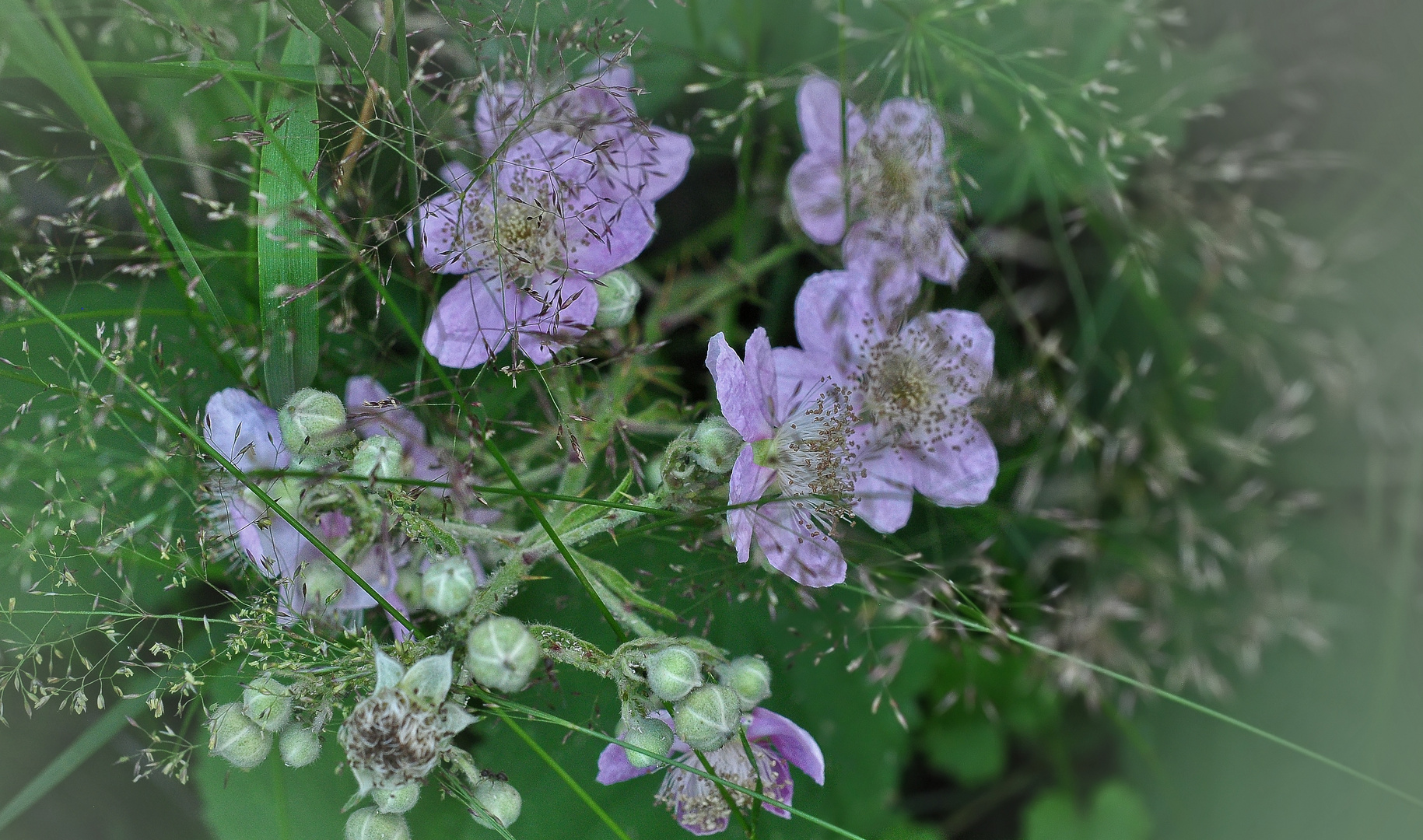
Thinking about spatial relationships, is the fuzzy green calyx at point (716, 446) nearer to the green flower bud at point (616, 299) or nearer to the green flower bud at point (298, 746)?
the green flower bud at point (616, 299)

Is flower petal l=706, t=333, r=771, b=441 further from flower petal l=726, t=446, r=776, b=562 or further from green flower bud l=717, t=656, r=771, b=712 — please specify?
green flower bud l=717, t=656, r=771, b=712

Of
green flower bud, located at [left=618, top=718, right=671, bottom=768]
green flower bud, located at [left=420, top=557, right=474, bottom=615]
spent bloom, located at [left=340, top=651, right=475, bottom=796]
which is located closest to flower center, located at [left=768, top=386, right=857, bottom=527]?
green flower bud, located at [left=618, top=718, right=671, bottom=768]

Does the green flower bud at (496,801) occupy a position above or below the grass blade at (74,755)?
above

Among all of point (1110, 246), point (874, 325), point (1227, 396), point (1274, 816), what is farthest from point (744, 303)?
point (1274, 816)

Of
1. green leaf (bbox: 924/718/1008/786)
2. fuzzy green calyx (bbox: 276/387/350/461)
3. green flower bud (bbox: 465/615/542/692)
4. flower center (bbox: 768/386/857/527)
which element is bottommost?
green leaf (bbox: 924/718/1008/786)

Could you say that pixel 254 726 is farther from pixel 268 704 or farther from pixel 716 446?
pixel 716 446

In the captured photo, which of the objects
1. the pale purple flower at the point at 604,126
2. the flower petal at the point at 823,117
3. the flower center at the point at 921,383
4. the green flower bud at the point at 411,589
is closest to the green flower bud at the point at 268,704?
the green flower bud at the point at 411,589
